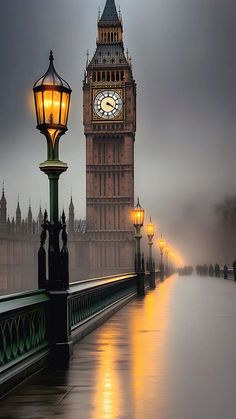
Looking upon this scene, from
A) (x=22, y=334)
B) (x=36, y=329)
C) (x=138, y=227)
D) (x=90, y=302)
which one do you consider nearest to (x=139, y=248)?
(x=138, y=227)

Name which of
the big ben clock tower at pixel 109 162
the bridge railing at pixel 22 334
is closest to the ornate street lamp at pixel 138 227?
the bridge railing at pixel 22 334

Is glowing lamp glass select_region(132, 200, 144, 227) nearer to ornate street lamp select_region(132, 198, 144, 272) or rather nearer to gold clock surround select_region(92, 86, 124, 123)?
ornate street lamp select_region(132, 198, 144, 272)

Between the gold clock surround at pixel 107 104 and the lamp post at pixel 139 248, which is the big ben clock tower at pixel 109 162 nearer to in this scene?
the gold clock surround at pixel 107 104

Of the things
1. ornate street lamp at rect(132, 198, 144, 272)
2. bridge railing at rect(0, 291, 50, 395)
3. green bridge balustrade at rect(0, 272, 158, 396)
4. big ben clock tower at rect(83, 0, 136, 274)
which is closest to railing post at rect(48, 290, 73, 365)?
green bridge balustrade at rect(0, 272, 158, 396)

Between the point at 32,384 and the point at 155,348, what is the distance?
443cm

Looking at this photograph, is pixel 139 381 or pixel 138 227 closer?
pixel 139 381

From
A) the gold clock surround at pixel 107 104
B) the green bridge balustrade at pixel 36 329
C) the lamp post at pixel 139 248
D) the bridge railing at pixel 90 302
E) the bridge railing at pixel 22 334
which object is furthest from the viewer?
the gold clock surround at pixel 107 104

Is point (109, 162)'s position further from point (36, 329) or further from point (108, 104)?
point (36, 329)

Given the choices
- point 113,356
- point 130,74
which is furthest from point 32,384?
point 130,74

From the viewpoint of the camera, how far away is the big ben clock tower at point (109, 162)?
14062 centimetres

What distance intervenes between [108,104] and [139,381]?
5273 inches

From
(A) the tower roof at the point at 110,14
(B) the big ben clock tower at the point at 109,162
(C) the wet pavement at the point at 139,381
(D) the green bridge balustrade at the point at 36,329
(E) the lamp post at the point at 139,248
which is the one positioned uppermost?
(A) the tower roof at the point at 110,14

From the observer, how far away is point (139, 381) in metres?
9.86

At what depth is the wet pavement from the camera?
26.0 feet
